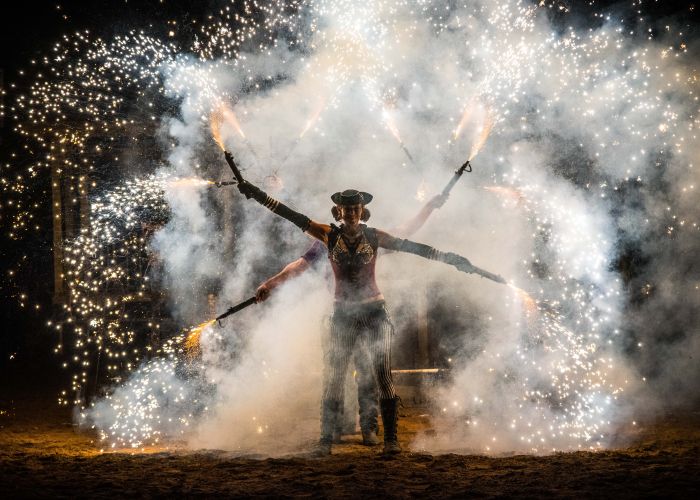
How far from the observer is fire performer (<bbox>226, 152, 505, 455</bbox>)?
436cm

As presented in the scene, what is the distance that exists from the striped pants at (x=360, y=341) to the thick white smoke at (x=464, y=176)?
116 inches

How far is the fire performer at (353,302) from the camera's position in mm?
4359

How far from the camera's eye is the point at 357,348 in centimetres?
455

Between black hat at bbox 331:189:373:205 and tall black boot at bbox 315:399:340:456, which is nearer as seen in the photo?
tall black boot at bbox 315:399:340:456

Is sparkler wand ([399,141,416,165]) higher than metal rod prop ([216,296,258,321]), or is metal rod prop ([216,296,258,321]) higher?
sparkler wand ([399,141,416,165])

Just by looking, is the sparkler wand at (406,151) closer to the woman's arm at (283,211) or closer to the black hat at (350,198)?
the black hat at (350,198)

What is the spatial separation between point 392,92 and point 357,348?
5.10m

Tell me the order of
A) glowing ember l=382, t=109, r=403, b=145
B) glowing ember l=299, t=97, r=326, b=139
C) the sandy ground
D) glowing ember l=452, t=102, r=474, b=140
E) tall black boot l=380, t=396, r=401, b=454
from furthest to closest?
glowing ember l=299, t=97, r=326, b=139 → glowing ember l=382, t=109, r=403, b=145 → glowing ember l=452, t=102, r=474, b=140 → tall black boot l=380, t=396, r=401, b=454 → the sandy ground

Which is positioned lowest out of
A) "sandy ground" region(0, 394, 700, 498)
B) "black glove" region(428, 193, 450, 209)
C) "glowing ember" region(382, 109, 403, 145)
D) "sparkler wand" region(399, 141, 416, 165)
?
"sandy ground" region(0, 394, 700, 498)

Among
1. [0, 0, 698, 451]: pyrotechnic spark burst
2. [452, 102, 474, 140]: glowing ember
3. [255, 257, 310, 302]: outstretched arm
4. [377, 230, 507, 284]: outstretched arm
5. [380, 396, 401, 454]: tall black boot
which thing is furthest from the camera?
[452, 102, 474, 140]: glowing ember

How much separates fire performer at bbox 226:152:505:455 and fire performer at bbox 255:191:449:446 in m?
0.22

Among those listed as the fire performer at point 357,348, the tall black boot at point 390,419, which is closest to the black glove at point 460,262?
the fire performer at point 357,348

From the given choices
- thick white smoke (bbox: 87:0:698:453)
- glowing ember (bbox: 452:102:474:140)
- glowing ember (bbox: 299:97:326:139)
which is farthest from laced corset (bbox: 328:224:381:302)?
glowing ember (bbox: 299:97:326:139)

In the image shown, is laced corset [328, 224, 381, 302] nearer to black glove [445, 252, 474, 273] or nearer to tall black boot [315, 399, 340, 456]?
black glove [445, 252, 474, 273]
